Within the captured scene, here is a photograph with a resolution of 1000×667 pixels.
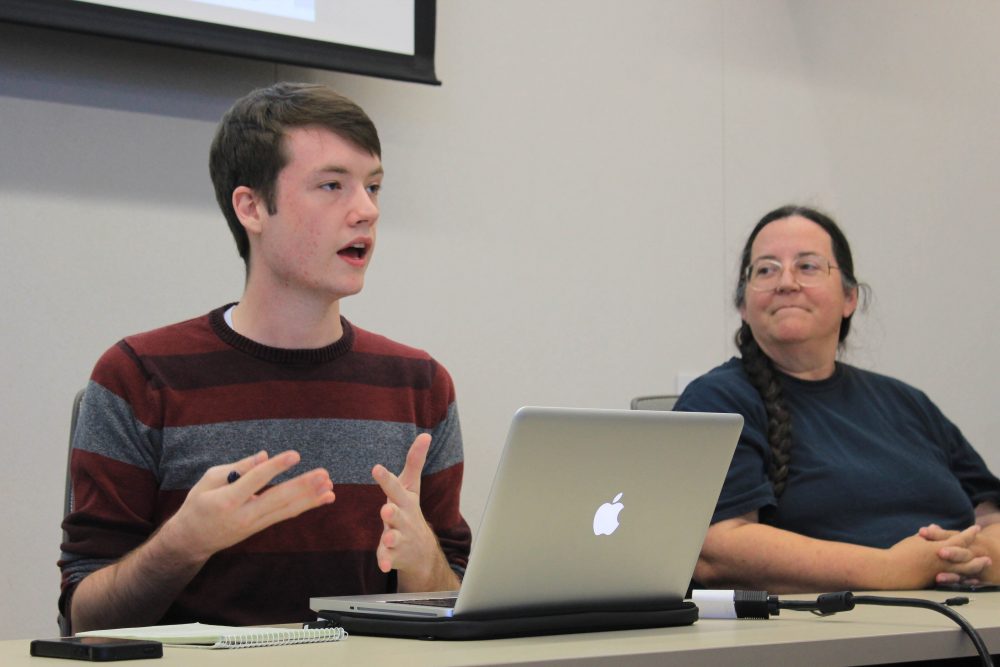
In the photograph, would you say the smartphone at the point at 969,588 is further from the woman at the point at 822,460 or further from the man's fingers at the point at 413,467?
the man's fingers at the point at 413,467

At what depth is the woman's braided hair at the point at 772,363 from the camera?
6.40ft

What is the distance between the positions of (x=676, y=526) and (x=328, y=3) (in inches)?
65.0

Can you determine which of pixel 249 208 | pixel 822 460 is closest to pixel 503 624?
pixel 249 208

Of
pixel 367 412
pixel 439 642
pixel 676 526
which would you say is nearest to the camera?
pixel 439 642

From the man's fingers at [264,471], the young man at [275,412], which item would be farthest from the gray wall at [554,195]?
the man's fingers at [264,471]

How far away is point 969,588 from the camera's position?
1.71m

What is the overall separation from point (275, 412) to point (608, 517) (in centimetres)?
64

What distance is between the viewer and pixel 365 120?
1711mm

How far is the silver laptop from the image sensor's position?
1054 mm

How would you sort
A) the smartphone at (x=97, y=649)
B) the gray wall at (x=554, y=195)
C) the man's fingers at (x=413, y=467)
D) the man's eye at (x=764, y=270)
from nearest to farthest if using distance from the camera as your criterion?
the smartphone at (x=97, y=649) → the man's fingers at (x=413, y=467) → the man's eye at (x=764, y=270) → the gray wall at (x=554, y=195)

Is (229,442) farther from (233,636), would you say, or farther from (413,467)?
(233,636)

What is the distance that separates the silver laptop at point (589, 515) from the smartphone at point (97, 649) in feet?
0.81

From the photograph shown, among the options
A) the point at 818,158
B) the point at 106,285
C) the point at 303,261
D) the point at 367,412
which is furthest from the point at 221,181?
the point at 818,158

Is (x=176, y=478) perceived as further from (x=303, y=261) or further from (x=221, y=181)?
(x=221, y=181)
